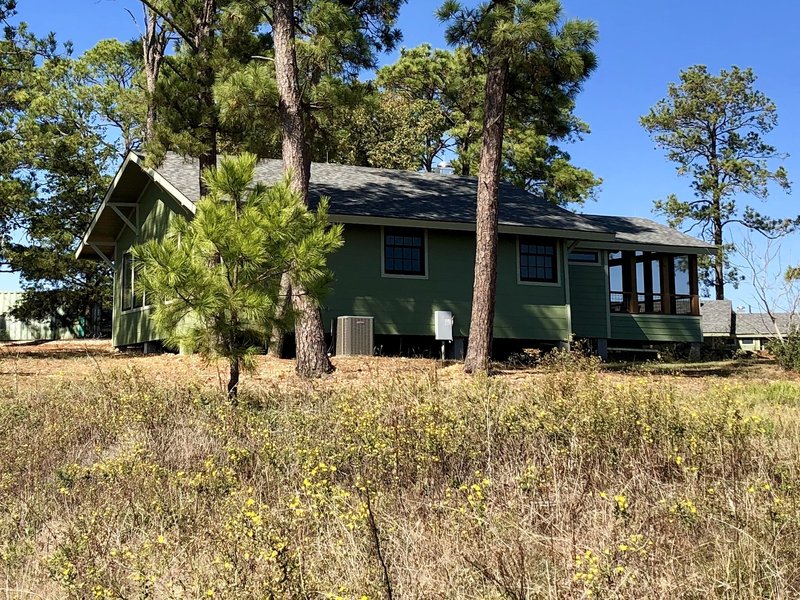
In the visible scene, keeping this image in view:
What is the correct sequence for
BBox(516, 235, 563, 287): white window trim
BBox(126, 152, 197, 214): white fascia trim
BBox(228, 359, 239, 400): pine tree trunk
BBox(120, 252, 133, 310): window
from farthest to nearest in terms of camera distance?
1. BBox(120, 252, 133, 310): window
2. BBox(516, 235, 563, 287): white window trim
3. BBox(126, 152, 197, 214): white fascia trim
4. BBox(228, 359, 239, 400): pine tree trunk

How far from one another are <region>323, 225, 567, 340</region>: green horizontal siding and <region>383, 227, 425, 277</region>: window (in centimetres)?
17

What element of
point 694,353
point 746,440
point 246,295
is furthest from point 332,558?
point 694,353

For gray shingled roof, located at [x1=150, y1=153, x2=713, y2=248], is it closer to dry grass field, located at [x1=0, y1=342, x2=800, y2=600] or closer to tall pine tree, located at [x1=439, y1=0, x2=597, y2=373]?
tall pine tree, located at [x1=439, y1=0, x2=597, y2=373]

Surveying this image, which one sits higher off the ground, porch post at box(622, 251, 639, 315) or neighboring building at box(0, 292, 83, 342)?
porch post at box(622, 251, 639, 315)

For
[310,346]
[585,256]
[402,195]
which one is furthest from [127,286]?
[585,256]

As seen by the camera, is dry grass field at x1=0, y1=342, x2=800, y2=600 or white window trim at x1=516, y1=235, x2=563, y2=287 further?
white window trim at x1=516, y1=235, x2=563, y2=287

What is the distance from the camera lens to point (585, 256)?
22031 millimetres

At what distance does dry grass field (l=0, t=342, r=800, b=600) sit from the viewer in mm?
3691

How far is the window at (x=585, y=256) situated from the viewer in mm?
21922

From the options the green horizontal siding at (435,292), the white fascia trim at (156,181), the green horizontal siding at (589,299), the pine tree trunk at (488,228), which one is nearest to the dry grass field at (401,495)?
the pine tree trunk at (488,228)

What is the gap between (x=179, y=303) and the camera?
27.8ft

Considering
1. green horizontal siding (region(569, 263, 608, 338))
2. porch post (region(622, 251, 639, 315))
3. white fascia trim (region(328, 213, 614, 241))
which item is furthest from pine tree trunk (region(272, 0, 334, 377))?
porch post (region(622, 251, 639, 315))

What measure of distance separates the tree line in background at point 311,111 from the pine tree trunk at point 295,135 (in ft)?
0.08

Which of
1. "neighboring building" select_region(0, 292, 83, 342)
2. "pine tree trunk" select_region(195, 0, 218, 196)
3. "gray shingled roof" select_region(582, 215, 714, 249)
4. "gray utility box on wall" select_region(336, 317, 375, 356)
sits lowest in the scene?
"gray utility box on wall" select_region(336, 317, 375, 356)
